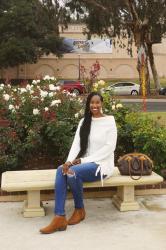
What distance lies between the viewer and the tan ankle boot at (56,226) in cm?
545

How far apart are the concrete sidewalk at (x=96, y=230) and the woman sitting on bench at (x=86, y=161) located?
0.16m

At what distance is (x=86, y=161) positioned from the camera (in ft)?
19.4

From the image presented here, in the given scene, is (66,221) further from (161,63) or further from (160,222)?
(161,63)

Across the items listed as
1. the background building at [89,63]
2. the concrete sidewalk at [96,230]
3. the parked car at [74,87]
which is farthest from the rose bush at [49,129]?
the background building at [89,63]

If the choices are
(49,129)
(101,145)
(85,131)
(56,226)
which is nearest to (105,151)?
(101,145)

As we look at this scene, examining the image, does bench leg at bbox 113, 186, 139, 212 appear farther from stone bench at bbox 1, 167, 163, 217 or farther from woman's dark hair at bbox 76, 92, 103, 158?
woman's dark hair at bbox 76, 92, 103, 158

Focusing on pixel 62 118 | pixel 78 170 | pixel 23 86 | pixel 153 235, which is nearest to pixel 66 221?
pixel 78 170

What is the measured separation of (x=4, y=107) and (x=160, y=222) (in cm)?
315

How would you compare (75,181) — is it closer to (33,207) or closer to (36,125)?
(33,207)

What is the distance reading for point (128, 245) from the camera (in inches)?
200

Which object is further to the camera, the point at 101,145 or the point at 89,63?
the point at 89,63

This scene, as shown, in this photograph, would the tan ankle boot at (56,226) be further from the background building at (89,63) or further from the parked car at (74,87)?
the background building at (89,63)

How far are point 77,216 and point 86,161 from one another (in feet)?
2.04

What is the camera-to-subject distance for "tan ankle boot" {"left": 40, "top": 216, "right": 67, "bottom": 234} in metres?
5.45
